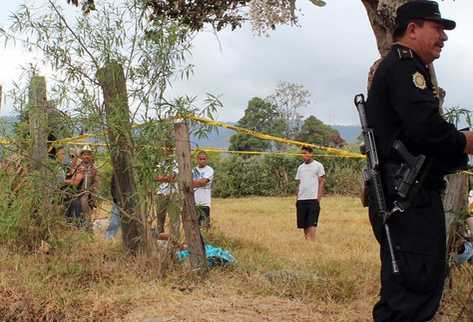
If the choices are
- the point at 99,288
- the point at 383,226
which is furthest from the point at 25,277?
the point at 383,226

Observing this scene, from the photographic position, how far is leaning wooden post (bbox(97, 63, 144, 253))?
5926 millimetres

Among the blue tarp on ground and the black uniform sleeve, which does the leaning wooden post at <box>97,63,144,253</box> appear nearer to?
the blue tarp on ground

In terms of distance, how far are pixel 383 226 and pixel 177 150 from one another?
8.96ft

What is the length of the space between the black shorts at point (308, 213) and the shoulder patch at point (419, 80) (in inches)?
283

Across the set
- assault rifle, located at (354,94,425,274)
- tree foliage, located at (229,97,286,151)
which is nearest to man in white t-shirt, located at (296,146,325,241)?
assault rifle, located at (354,94,425,274)

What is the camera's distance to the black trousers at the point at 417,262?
3.33 metres

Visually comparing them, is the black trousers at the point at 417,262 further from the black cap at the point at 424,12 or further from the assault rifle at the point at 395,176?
the black cap at the point at 424,12

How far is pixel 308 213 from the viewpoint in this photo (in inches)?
412

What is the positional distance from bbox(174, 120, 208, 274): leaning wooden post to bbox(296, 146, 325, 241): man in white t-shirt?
186 inches

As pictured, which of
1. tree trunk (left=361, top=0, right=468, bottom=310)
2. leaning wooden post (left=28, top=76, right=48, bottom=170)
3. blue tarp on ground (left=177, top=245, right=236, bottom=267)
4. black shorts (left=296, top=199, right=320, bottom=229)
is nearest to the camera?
tree trunk (left=361, top=0, right=468, bottom=310)

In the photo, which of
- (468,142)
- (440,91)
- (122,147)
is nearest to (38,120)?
(122,147)

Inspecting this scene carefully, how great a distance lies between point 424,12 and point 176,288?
309 centimetres

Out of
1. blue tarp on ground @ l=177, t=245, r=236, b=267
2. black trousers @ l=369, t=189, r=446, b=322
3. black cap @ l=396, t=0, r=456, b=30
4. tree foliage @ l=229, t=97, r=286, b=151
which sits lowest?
blue tarp on ground @ l=177, t=245, r=236, b=267

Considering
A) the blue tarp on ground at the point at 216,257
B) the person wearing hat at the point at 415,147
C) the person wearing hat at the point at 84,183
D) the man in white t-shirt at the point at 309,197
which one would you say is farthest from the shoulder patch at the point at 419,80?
the man in white t-shirt at the point at 309,197
